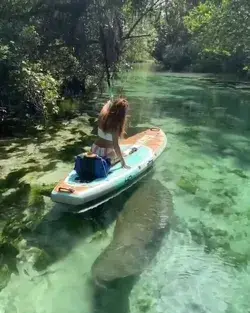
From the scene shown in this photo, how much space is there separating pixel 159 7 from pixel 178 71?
2373 centimetres

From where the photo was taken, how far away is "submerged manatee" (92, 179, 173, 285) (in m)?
5.12

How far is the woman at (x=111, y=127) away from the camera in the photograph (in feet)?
22.2

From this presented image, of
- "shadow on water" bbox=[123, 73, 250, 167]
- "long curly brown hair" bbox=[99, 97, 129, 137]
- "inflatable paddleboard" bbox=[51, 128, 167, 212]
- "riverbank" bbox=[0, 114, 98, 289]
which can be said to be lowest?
"shadow on water" bbox=[123, 73, 250, 167]

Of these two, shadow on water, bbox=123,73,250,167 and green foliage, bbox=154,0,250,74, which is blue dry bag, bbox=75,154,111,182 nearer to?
shadow on water, bbox=123,73,250,167

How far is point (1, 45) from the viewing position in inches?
406

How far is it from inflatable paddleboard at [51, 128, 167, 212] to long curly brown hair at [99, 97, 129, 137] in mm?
749

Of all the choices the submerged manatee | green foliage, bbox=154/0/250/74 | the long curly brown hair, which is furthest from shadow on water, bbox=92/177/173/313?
green foliage, bbox=154/0/250/74

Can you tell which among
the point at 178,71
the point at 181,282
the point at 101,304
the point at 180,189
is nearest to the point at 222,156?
the point at 180,189

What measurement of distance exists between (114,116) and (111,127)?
21 centimetres

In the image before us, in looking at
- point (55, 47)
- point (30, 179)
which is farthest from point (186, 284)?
point (55, 47)

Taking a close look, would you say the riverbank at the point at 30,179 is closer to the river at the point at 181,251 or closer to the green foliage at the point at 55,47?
the river at the point at 181,251

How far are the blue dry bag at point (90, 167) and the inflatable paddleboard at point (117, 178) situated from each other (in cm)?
10

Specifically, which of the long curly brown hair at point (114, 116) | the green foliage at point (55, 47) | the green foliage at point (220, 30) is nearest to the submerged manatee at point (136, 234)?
the long curly brown hair at point (114, 116)

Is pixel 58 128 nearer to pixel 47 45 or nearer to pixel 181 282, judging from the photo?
pixel 47 45
